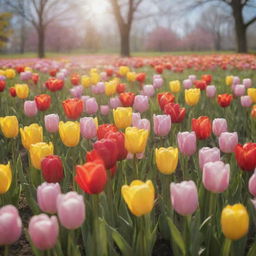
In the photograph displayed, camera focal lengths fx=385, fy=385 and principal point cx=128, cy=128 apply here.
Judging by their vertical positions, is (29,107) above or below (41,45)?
below

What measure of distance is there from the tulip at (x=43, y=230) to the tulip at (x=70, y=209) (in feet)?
0.16

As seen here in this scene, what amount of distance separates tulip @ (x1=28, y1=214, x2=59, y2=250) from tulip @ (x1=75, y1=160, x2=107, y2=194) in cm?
25

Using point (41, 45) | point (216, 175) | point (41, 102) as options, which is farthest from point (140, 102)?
point (41, 45)

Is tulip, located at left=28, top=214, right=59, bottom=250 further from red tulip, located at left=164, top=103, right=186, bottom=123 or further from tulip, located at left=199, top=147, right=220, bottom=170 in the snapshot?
red tulip, located at left=164, top=103, right=186, bottom=123

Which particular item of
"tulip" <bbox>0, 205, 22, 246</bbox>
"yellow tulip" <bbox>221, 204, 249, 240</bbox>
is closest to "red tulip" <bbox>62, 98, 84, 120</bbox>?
"tulip" <bbox>0, 205, 22, 246</bbox>

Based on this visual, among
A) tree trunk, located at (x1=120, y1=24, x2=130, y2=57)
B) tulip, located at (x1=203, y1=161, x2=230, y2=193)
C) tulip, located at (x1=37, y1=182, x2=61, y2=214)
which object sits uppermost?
tree trunk, located at (x1=120, y1=24, x2=130, y2=57)

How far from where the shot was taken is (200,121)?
2.69 metres

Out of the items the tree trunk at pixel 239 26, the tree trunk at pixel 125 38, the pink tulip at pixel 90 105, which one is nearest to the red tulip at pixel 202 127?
the pink tulip at pixel 90 105

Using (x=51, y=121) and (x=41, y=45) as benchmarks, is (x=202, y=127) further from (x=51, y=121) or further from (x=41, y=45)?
(x=41, y=45)

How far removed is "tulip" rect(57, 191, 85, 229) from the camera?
4.82ft

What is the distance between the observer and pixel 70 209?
1.48 meters

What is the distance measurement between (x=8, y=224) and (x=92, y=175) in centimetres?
39

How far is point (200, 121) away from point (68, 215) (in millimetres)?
1457

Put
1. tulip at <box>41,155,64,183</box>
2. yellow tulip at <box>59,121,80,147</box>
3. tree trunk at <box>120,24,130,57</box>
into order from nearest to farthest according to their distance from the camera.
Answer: tulip at <box>41,155,64,183</box> < yellow tulip at <box>59,121,80,147</box> < tree trunk at <box>120,24,130,57</box>
